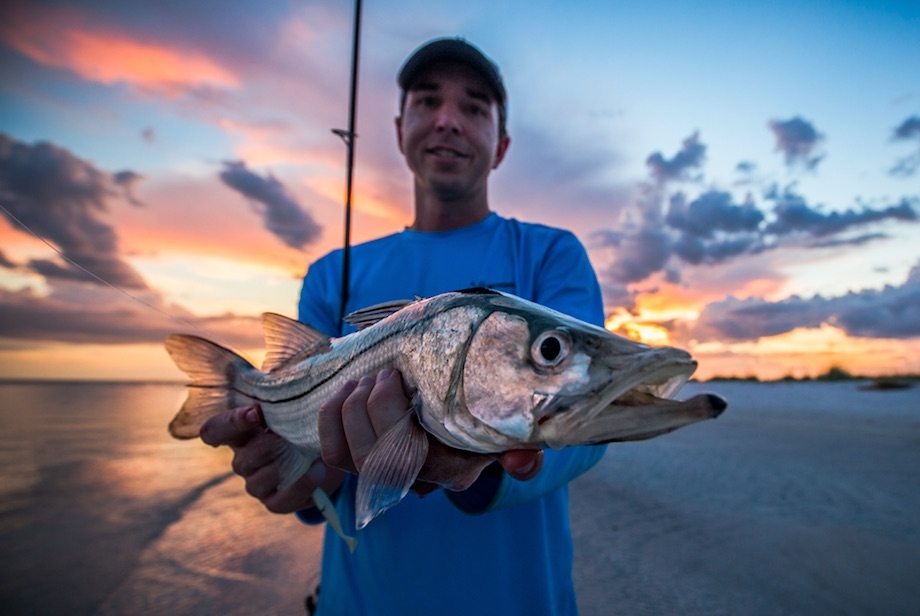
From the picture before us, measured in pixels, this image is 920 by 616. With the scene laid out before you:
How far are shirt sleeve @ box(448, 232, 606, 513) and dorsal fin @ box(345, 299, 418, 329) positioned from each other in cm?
83

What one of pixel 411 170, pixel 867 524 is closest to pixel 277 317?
pixel 411 170

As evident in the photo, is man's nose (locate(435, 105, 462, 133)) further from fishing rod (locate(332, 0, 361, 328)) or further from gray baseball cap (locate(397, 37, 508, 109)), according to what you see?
fishing rod (locate(332, 0, 361, 328))

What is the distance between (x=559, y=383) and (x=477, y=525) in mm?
1554

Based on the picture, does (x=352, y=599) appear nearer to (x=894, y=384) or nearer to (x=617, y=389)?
(x=617, y=389)

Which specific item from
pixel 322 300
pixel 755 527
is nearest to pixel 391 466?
pixel 322 300

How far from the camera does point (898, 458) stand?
955 cm

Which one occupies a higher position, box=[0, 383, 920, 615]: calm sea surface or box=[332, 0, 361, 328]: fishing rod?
box=[332, 0, 361, 328]: fishing rod

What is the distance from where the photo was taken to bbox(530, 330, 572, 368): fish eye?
4.89 feet

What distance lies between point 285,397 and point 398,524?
0.94 meters

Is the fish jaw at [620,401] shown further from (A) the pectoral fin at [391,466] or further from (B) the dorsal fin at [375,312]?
(B) the dorsal fin at [375,312]

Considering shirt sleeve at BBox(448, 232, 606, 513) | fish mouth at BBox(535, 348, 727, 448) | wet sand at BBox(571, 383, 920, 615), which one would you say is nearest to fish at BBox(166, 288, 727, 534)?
fish mouth at BBox(535, 348, 727, 448)

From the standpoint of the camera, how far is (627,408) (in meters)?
1.37

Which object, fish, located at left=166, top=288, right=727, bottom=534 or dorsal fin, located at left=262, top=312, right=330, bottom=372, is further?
dorsal fin, located at left=262, top=312, right=330, bottom=372

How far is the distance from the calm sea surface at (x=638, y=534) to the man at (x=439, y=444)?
2.77 m
